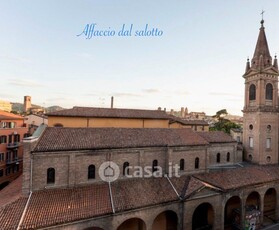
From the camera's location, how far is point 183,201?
16953 mm

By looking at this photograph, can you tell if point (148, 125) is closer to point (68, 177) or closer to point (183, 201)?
point (183, 201)

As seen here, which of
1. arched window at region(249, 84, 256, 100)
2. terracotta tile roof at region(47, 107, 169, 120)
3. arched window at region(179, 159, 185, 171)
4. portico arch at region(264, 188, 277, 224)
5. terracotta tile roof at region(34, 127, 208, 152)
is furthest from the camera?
arched window at region(249, 84, 256, 100)

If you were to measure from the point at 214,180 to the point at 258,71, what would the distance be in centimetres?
1646

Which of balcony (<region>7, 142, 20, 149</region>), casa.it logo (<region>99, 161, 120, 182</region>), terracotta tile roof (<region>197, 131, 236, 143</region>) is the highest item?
terracotta tile roof (<region>197, 131, 236, 143</region>)

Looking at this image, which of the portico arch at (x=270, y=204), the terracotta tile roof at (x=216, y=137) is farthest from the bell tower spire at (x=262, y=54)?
the portico arch at (x=270, y=204)

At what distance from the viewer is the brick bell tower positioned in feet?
86.4

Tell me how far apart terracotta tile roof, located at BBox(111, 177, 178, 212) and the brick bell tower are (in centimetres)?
1627

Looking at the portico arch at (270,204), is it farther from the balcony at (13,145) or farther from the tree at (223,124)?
the balcony at (13,145)

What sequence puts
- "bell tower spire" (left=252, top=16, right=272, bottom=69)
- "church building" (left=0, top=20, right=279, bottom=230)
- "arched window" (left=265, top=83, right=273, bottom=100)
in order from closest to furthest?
1. "church building" (left=0, top=20, right=279, bottom=230)
2. "bell tower spire" (left=252, top=16, right=272, bottom=69)
3. "arched window" (left=265, top=83, right=273, bottom=100)

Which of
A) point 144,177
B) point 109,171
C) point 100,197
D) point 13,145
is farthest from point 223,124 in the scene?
point 13,145

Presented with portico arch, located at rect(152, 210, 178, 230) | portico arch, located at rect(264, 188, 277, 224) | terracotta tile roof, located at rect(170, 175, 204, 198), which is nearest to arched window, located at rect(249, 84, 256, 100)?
portico arch, located at rect(264, 188, 277, 224)

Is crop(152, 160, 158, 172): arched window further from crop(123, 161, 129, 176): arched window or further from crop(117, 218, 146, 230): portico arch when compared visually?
crop(117, 218, 146, 230): portico arch

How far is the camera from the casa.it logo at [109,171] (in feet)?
56.1

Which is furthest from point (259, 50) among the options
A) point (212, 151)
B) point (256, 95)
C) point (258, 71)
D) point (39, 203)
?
point (39, 203)
